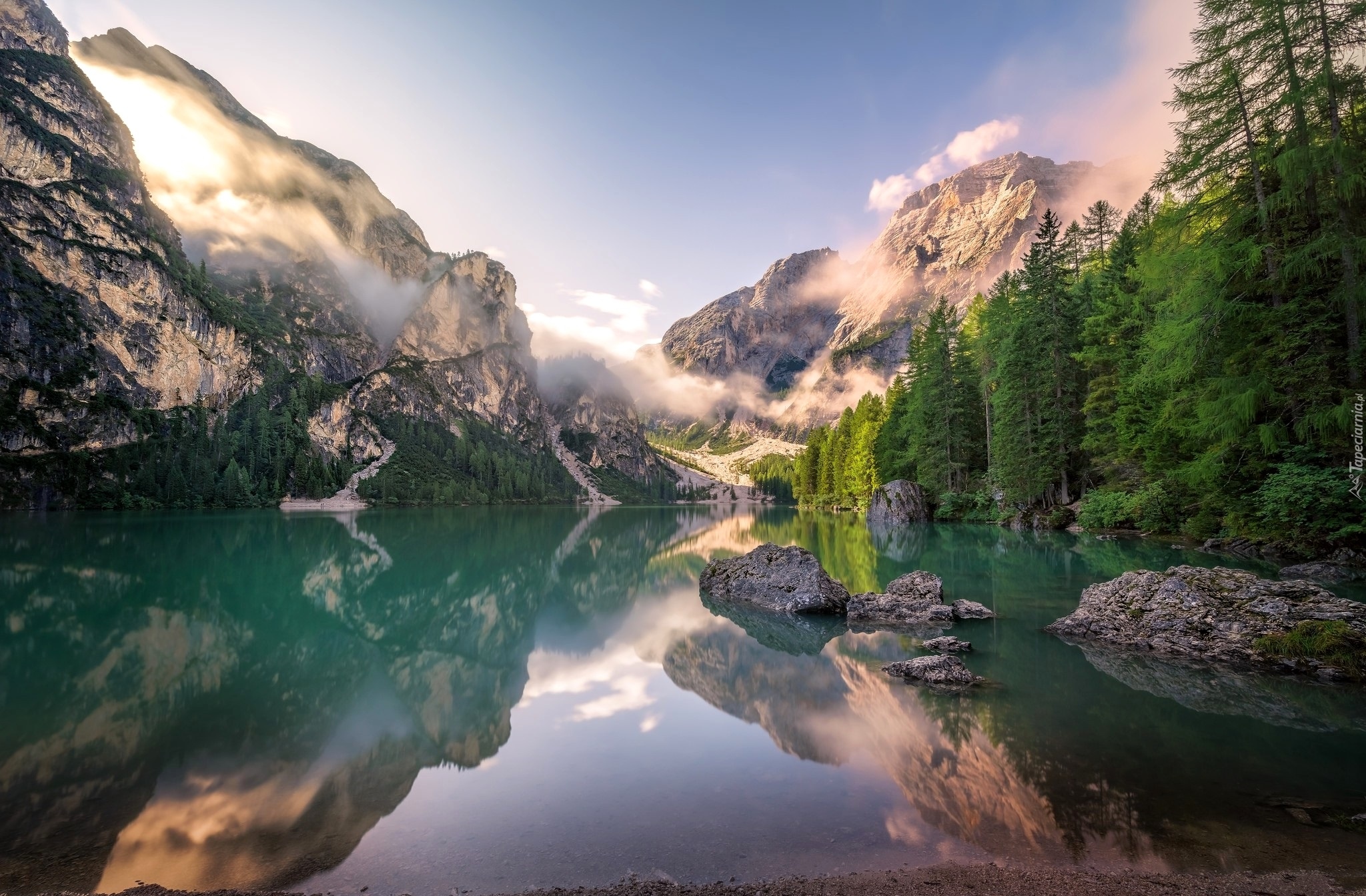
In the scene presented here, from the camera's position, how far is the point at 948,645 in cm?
1189

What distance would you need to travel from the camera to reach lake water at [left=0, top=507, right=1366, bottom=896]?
16.9 feet

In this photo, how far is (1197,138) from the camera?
17.4 metres

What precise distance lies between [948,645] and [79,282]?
185 metres

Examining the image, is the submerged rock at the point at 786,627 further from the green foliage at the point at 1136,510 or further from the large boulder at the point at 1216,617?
the green foliage at the point at 1136,510

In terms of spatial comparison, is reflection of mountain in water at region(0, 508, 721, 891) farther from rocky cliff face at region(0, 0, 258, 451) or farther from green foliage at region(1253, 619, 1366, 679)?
rocky cliff face at region(0, 0, 258, 451)

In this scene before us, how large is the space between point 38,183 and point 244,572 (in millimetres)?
180356

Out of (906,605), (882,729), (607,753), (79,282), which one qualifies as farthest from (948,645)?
(79,282)

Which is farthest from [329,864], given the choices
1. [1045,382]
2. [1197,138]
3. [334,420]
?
[334,420]

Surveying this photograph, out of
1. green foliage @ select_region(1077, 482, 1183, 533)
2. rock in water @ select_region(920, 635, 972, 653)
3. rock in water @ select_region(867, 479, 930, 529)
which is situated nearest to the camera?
rock in water @ select_region(920, 635, 972, 653)

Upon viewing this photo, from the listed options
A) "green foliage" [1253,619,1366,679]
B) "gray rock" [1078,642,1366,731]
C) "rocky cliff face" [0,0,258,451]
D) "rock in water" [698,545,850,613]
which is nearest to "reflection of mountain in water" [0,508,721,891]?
"rock in water" [698,545,850,613]

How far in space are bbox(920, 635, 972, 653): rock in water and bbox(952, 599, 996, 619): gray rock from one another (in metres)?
2.73

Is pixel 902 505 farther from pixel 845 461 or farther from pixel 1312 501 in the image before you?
pixel 1312 501

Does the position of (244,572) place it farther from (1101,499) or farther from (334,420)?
(334,420)

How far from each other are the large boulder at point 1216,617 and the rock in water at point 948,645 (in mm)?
2673
